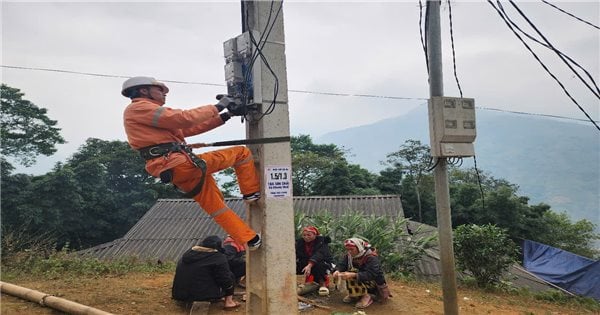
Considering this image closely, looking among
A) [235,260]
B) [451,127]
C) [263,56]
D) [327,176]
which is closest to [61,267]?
[235,260]

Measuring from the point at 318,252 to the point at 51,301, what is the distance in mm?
3254

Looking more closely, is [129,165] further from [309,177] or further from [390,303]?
[390,303]

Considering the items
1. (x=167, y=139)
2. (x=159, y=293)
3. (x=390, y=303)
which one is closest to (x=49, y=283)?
(x=159, y=293)

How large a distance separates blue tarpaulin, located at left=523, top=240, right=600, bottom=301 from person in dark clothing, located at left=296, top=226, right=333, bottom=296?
12386mm

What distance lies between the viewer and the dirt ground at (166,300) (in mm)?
5504

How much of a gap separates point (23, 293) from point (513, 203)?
23.6m

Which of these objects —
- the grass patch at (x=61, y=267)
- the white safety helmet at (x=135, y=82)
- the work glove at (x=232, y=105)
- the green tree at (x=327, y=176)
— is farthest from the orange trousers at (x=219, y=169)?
the green tree at (x=327, y=176)

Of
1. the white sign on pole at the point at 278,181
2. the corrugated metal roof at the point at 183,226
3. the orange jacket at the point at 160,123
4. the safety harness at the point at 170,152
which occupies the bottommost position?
the corrugated metal roof at the point at 183,226

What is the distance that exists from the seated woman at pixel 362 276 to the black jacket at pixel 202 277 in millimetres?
1424

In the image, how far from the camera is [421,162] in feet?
114

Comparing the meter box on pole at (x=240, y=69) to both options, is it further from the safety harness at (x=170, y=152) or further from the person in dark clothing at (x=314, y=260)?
the person in dark clothing at (x=314, y=260)

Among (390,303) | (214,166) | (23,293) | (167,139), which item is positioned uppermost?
(167,139)

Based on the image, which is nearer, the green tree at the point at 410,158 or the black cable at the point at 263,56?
the black cable at the point at 263,56

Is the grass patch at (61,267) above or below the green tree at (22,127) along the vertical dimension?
below
